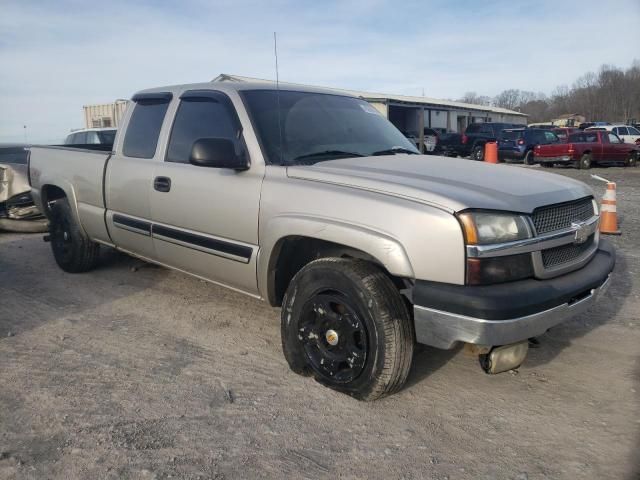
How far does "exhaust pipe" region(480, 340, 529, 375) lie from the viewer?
2830 mm

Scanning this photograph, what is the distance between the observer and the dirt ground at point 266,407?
8.28ft

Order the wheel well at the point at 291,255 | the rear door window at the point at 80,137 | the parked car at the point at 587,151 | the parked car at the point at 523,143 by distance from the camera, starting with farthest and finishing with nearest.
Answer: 1. the parked car at the point at 523,143
2. the parked car at the point at 587,151
3. the rear door window at the point at 80,137
4. the wheel well at the point at 291,255

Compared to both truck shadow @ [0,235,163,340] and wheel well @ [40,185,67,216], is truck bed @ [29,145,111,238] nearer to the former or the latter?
wheel well @ [40,185,67,216]

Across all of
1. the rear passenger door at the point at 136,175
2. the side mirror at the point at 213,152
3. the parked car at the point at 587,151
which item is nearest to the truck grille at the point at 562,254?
the side mirror at the point at 213,152

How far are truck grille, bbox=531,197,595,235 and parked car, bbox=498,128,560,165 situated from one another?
802 inches

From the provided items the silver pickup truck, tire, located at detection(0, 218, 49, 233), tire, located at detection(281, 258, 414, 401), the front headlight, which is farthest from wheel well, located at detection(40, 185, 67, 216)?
the front headlight

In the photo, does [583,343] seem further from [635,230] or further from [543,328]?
[635,230]

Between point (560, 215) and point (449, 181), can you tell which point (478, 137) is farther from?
point (449, 181)

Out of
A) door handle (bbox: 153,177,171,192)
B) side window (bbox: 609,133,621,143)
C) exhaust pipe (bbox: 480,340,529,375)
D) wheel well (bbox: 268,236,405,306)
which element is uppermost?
→ side window (bbox: 609,133,621,143)

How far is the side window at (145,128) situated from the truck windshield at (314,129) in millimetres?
1012

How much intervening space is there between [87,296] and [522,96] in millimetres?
137731

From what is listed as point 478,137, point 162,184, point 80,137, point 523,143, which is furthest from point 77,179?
point 478,137

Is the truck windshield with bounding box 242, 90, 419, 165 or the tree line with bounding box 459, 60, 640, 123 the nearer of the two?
the truck windshield with bounding box 242, 90, 419, 165

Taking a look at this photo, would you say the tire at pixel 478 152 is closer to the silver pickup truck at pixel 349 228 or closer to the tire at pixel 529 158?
the tire at pixel 529 158
